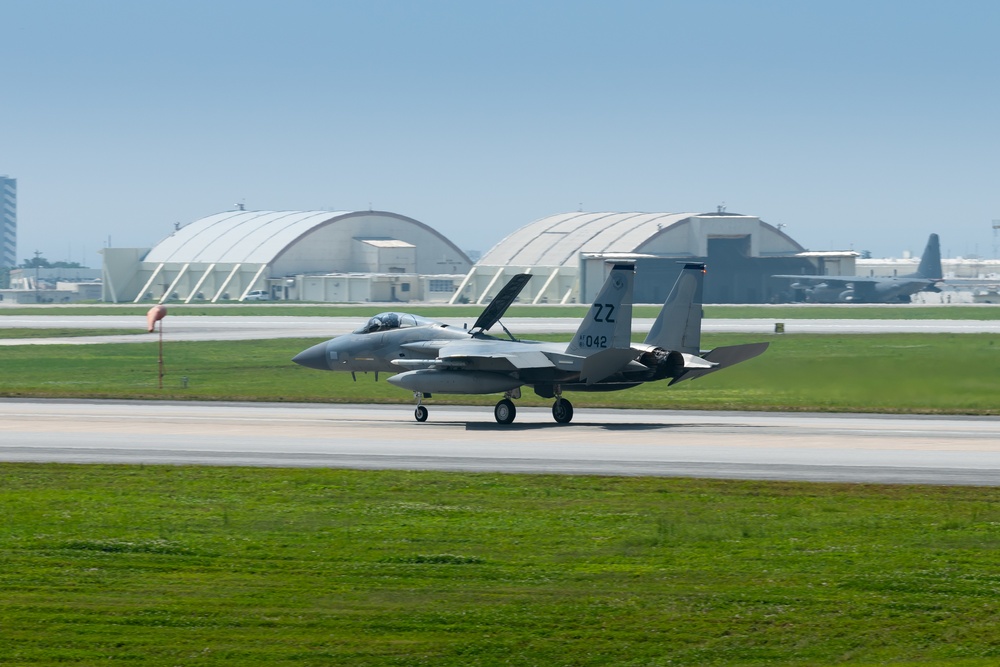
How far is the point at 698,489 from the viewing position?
2333 centimetres

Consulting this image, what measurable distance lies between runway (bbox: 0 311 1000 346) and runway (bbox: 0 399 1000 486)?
39.1 m

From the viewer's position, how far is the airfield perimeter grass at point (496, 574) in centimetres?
1366

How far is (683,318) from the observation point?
35.9 meters

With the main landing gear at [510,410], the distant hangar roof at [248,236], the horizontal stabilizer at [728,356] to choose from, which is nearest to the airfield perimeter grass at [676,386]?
the main landing gear at [510,410]

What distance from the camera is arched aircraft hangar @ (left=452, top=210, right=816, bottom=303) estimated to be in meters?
143

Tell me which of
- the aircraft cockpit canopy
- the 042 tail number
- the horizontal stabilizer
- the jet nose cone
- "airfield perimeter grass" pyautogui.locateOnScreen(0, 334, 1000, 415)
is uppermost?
the aircraft cockpit canopy

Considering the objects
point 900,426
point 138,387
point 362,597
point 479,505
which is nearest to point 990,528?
point 479,505

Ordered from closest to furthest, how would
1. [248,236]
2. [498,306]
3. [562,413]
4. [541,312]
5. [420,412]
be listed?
[562,413]
[420,412]
[498,306]
[541,312]
[248,236]

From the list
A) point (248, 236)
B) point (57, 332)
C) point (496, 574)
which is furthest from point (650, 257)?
point (496, 574)

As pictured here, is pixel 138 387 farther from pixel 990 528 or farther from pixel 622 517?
pixel 990 528

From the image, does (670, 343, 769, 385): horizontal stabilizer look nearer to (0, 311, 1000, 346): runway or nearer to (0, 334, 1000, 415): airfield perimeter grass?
(0, 334, 1000, 415): airfield perimeter grass

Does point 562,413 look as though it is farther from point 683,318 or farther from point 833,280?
point 833,280

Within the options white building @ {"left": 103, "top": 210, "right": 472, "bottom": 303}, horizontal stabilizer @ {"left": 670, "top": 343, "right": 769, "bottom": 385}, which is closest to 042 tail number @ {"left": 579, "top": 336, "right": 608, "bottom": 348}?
horizontal stabilizer @ {"left": 670, "top": 343, "right": 769, "bottom": 385}

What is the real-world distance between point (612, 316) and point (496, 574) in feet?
59.7
